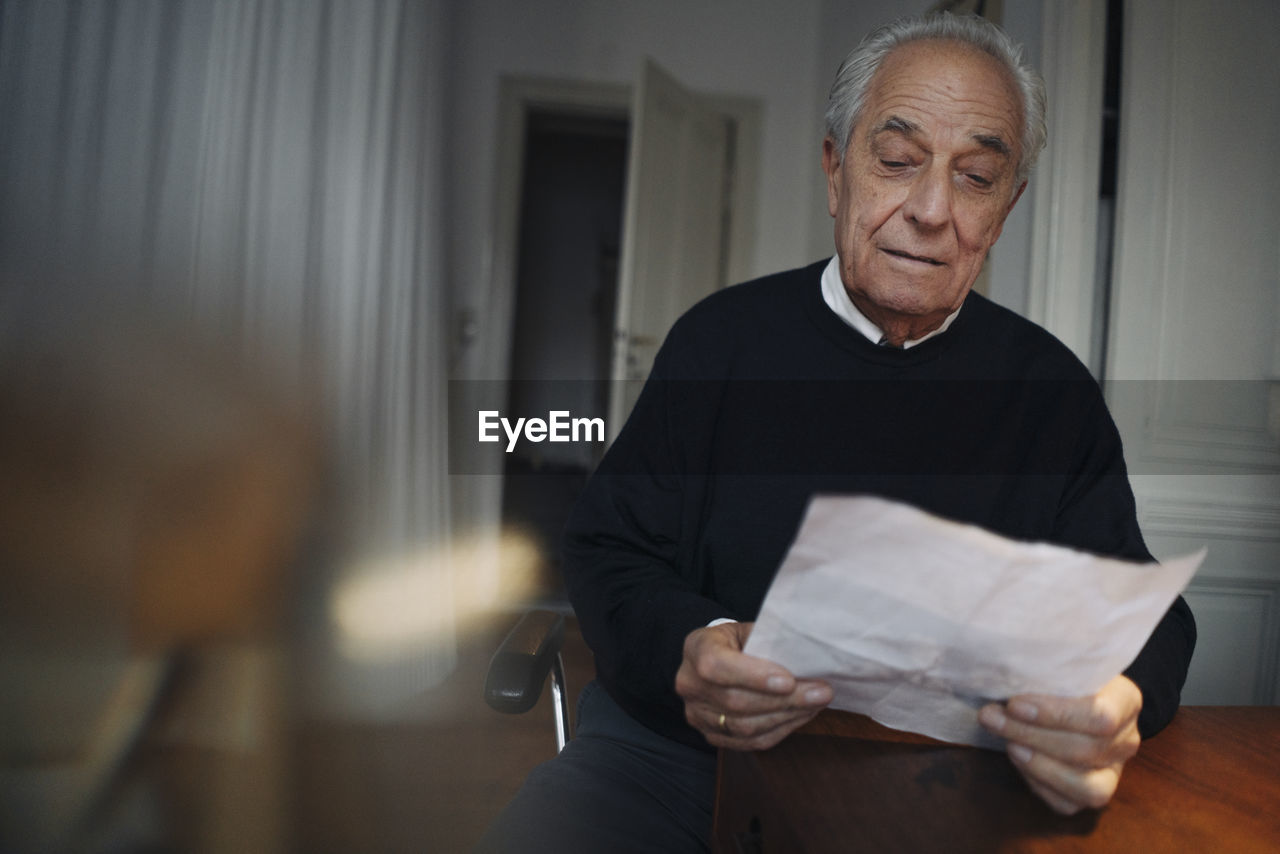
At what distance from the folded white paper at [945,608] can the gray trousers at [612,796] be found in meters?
0.37

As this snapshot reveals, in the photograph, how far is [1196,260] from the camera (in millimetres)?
1751

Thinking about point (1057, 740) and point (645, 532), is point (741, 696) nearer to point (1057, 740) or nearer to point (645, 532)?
point (1057, 740)

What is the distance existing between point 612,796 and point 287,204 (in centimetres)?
153

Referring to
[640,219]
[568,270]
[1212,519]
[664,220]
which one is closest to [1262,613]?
[1212,519]

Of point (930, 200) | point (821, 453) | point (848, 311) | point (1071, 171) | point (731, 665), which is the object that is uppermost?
point (1071, 171)

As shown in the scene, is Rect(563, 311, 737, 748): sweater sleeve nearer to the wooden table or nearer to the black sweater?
the black sweater

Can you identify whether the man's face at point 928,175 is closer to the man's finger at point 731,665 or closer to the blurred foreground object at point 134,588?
the man's finger at point 731,665

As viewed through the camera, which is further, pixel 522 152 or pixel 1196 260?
pixel 522 152

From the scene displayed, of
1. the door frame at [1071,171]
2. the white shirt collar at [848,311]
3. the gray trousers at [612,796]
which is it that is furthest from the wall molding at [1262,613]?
the gray trousers at [612,796]

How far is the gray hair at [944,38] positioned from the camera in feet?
2.84

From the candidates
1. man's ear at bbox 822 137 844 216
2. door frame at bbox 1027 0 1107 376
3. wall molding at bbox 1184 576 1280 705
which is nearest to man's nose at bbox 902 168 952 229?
man's ear at bbox 822 137 844 216

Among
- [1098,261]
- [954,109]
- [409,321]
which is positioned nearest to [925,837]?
[954,109]

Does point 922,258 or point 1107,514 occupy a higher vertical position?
point 922,258

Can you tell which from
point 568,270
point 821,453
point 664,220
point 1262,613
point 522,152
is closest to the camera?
point 821,453
